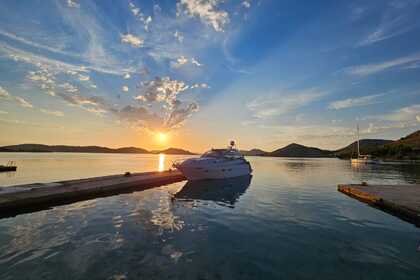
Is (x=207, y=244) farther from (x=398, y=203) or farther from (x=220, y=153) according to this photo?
(x=220, y=153)

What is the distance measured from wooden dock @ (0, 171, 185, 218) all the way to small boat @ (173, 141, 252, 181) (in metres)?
5.25

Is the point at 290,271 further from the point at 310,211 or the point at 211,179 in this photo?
Answer: the point at 211,179

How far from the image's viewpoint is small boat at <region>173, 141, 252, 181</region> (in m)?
28.8

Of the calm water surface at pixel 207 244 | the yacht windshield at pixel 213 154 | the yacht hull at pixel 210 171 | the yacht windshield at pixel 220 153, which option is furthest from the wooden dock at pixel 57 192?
the yacht windshield at pixel 220 153

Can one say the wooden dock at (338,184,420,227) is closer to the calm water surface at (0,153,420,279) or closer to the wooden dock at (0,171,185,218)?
the calm water surface at (0,153,420,279)

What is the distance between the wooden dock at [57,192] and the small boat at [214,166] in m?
5.25

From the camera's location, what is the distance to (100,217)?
41.3 ft

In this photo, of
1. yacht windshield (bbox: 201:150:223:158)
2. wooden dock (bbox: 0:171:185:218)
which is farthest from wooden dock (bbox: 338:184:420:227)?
wooden dock (bbox: 0:171:185:218)

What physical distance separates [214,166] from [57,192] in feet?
56.8

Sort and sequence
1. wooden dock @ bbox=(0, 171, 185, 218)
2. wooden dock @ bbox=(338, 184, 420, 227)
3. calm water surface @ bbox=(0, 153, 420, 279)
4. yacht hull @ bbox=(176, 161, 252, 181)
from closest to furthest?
calm water surface @ bbox=(0, 153, 420, 279) → wooden dock @ bbox=(338, 184, 420, 227) → wooden dock @ bbox=(0, 171, 185, 218) → yacht hull @ bbox=(176, 161, 252, 181)

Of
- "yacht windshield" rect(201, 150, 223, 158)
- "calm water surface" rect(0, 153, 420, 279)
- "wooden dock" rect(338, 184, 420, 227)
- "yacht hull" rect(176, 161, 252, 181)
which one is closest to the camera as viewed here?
"calm water surface" rect(0, 153, 420, 279)

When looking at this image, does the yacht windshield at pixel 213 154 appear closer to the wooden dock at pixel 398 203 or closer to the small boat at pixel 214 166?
the small boat at pixel 214 166

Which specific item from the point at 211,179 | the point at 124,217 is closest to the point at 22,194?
the point at 124,217

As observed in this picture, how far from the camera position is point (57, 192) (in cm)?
1695
